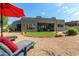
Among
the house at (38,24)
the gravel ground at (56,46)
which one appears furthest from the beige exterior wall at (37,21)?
the gravel ground at (56,46)

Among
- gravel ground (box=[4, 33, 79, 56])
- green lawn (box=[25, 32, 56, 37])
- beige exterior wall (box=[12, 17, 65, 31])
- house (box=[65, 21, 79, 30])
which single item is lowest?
gravel ground (box=[4, 33, 79, 56])

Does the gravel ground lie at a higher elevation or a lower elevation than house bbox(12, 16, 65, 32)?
lower

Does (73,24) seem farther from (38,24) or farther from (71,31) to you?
(38,24)

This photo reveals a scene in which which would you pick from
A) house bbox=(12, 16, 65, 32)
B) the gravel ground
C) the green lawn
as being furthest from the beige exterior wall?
the gravel ground

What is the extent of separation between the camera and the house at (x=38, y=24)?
4031 millimetres

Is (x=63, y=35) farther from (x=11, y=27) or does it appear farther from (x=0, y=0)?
(x=0, y=0)

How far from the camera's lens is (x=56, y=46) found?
13.9 ft

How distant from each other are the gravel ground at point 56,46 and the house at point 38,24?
0.76 ft

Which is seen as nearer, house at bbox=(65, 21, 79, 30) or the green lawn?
house at bbox=(65, 21, 79, 30)

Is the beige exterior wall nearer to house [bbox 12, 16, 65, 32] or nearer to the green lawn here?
house [bbox 12, 16, 65, 32]

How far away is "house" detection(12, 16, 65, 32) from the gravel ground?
0.23m

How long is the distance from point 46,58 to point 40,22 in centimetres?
86

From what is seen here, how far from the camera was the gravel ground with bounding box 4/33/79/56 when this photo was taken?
400cm

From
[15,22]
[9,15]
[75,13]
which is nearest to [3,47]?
[15,22]
